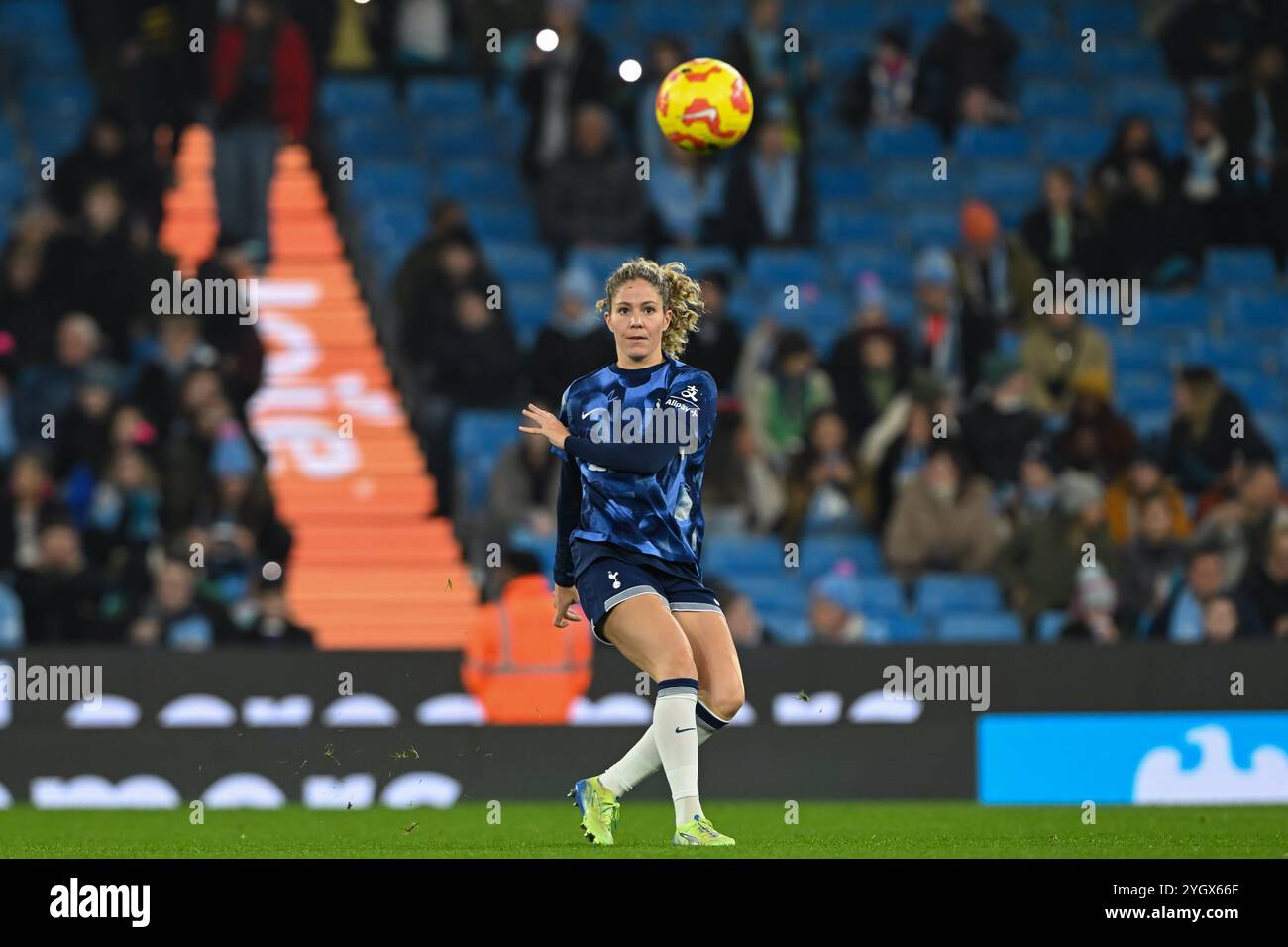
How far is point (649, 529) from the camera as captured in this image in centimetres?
878

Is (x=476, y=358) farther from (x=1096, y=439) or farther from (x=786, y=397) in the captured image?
(x=1096, y=439)

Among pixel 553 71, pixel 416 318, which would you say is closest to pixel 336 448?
pixel 416 318

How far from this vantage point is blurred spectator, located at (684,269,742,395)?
53.8ft

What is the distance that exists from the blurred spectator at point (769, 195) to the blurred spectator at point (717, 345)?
1.58 meters

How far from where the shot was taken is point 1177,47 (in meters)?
20.1

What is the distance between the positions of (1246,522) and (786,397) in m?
3.15

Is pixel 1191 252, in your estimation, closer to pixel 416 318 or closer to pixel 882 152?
pixel 882 152

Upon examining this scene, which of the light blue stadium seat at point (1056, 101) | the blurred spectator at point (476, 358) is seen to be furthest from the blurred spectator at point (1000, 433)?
the light blue stadium seat at point (1056, 101)

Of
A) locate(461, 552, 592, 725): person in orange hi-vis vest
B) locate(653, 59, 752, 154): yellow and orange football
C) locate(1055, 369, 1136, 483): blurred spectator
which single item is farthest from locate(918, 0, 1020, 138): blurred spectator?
locate(653, 59, 752, 154): yellow and orange football

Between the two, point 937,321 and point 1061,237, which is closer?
point 937,321

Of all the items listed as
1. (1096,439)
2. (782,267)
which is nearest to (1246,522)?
(1096,439)

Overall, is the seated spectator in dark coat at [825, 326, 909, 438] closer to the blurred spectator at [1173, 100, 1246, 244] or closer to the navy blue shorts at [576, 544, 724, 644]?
the blurred spectator at [1173, 100, 1246, 244]

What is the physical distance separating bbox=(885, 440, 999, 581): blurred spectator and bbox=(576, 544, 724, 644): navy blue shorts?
6909mm

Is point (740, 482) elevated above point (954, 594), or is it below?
above
